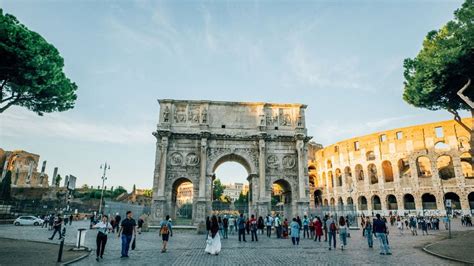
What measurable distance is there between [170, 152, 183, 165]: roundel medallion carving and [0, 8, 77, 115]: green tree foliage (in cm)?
870

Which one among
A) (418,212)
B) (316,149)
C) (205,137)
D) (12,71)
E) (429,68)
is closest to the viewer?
(12,71)

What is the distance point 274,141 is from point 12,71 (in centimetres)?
1911

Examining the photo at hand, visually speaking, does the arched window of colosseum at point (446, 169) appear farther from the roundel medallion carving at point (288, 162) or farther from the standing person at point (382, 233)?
the standing person at point (382, 233)

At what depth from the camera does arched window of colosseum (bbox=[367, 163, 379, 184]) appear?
4413 cm

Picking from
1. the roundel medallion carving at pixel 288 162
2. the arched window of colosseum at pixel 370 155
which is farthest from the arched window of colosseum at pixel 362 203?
the roundel medallion carving at pixel 288 162

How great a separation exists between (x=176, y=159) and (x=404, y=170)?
3676 centimetres

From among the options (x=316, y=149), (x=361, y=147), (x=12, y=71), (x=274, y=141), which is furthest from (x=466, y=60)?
(x=316, y=149)

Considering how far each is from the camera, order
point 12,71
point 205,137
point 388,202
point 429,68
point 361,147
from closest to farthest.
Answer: point 12,71 → point 429,68 → point 205,137 → point 388,202 → point 361,147

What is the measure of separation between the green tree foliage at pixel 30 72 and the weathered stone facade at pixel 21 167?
5404cm

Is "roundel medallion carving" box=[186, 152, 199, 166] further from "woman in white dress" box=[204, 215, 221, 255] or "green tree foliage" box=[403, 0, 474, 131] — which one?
"green tree foliage" box=[403, 0, 474, 131]

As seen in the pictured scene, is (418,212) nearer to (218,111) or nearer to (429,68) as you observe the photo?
(429,68)

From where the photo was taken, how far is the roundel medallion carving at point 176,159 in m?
24.1

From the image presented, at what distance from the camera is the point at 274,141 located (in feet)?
83.0

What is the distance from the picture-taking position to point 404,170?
42844 millimetres
